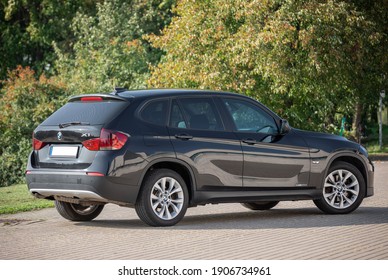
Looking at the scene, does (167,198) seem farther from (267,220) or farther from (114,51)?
(114,51)

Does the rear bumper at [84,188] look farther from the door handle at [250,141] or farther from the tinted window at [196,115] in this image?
the door handle at [250,141]

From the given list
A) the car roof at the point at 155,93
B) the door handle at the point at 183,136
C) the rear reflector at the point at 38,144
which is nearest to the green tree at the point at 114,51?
the car roof at the point at 155,93

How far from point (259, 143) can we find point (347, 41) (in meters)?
20.2

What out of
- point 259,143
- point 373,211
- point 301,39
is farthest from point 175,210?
point 301,39

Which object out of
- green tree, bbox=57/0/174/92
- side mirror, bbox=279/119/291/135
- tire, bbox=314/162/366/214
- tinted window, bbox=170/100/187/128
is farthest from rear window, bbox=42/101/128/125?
green tree, bbox=57/0/174/92

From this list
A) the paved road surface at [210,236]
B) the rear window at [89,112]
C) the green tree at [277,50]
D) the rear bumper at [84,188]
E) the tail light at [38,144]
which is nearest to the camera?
the paved road surface at [210,236]

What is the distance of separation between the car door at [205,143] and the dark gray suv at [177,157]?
1cm

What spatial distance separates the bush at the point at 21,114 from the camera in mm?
34312

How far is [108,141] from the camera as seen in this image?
1123cm

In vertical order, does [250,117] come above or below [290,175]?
above

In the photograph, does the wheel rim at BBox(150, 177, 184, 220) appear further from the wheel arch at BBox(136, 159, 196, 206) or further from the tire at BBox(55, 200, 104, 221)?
the tire at BBox(55, 200, 104, 221)

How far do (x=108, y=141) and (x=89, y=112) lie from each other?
618 millimetres

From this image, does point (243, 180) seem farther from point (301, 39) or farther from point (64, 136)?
point (301, 39)

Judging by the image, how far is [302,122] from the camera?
32.3 metres
